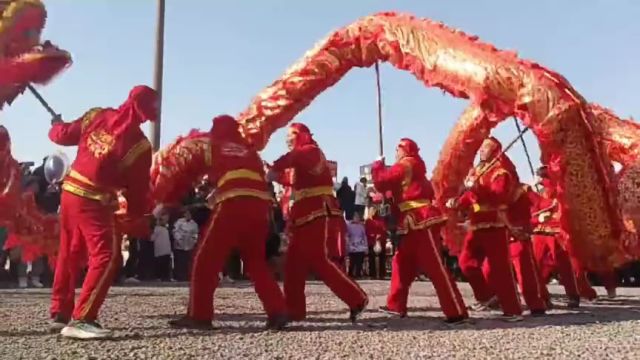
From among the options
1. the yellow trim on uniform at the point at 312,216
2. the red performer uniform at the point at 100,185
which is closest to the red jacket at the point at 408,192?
the yellow trim on uniform at the point at 312,216

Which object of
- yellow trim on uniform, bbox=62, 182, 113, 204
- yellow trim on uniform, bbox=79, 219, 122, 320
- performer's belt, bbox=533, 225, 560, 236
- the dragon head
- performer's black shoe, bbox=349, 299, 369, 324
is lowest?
Answer: performer's black shoe, bbox=349, 299, 369, 324

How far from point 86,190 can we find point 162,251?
7.49 m

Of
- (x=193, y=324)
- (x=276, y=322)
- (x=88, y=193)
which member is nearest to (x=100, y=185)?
(x=88, y=193)

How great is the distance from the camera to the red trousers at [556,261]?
28.6ft

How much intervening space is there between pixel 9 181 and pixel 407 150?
12.3ft

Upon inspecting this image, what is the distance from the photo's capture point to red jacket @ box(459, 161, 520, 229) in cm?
716

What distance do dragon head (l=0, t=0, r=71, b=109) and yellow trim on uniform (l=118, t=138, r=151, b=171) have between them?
1.25m

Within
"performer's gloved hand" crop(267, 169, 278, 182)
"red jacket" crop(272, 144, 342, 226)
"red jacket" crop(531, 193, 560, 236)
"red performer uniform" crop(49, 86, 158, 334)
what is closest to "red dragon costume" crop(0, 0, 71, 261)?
"red performer uniform" crop(49, 86, 158, 334)

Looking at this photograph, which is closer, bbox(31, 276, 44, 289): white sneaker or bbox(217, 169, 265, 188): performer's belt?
bbox(217, 169, 265, 188): performer's belt

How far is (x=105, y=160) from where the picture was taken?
533 cm

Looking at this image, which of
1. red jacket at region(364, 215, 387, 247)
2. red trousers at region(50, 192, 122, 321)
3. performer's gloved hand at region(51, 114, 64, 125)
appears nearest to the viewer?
red trousers at region(50, 192, 122, 321)

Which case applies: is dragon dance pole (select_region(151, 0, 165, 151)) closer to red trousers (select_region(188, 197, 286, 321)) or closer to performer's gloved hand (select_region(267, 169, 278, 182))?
performer's gloved hand (select_region(267, 169, 278, 182))

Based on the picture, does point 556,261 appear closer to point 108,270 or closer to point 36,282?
point 108,270

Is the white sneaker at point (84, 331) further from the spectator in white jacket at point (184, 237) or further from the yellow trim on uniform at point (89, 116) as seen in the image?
the spectator in white jacket at point (184, 237)
